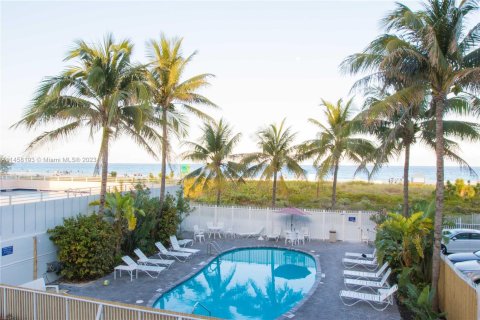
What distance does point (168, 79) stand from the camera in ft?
55.1

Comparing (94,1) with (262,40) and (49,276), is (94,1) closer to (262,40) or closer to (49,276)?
(262,40)

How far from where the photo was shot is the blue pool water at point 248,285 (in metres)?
10.9

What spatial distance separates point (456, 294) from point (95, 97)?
41.1 feet

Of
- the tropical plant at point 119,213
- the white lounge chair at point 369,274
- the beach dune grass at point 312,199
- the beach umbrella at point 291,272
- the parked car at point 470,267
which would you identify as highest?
the tropical plant at point 119,213

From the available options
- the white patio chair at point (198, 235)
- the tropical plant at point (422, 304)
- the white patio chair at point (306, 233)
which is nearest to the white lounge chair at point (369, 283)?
the tropical plant at point (422, 304)

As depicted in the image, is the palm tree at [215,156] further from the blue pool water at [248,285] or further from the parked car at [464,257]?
the parked car at [464,257]

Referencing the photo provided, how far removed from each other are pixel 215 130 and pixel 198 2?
7848 mm

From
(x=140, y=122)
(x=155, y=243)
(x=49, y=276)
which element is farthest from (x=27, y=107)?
(x=155, y=243)

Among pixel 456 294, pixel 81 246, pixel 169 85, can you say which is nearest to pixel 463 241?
pixel 456 294

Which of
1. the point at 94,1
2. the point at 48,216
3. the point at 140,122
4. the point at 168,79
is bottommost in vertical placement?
the point at 48,216

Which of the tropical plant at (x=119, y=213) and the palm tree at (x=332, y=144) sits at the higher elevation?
the palm tree at (x=332, y=144)

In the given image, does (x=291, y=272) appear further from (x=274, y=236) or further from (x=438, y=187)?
(x=438, y=187)

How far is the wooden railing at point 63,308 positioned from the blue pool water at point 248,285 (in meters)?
3.87

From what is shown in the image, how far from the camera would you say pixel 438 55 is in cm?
873
